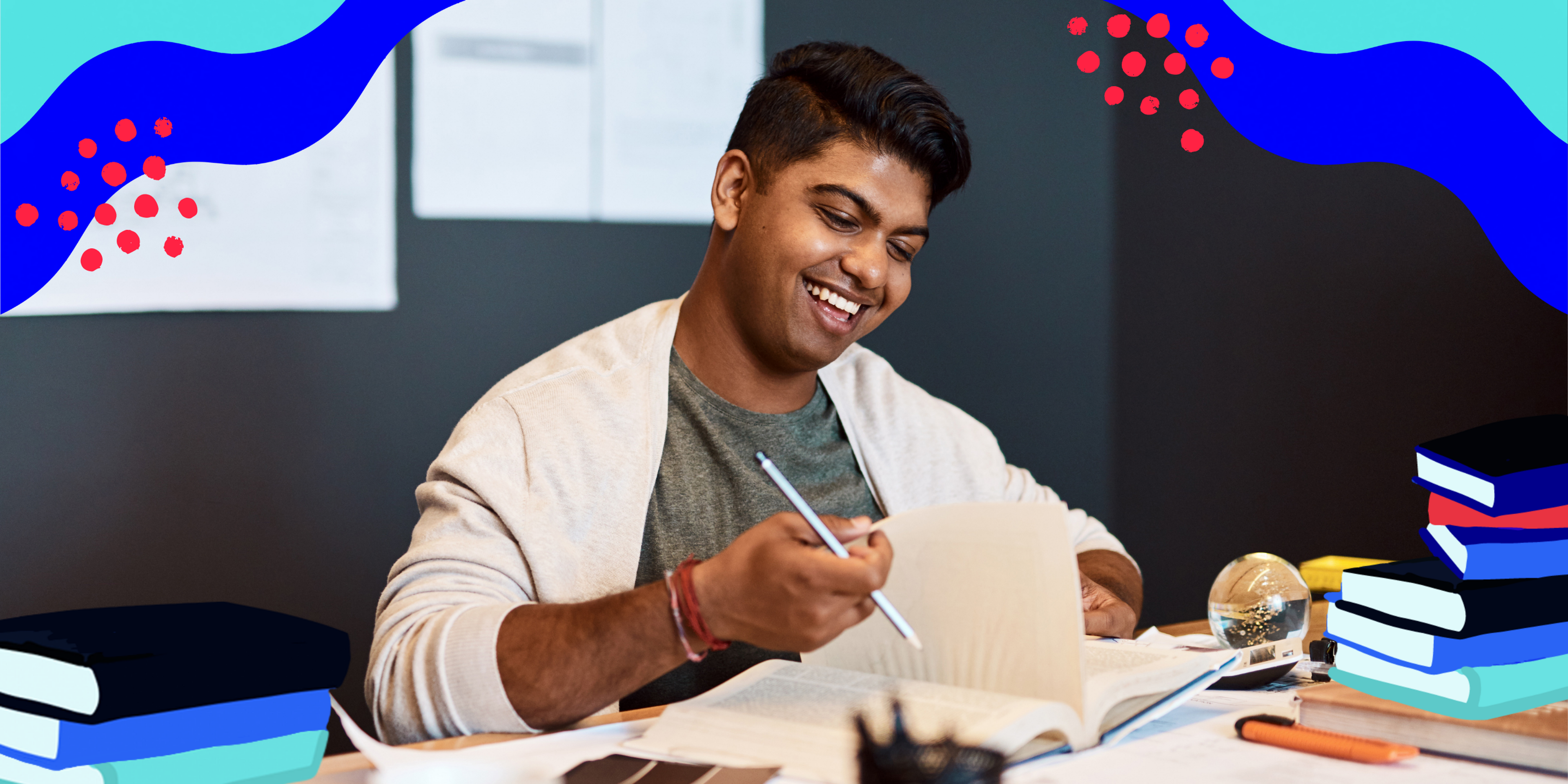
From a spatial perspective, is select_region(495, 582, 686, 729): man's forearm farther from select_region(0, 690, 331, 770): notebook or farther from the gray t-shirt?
the gray t-shirt

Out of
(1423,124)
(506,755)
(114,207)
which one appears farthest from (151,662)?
(1423,124)

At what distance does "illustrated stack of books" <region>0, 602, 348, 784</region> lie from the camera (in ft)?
2.46

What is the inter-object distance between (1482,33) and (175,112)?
2.11 m

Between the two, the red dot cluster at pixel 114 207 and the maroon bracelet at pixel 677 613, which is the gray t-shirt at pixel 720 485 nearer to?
the maroon bracelet at pixel 677 613

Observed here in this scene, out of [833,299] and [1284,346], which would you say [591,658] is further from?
[1284,346]

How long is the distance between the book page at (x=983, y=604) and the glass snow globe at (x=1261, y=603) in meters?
0.33

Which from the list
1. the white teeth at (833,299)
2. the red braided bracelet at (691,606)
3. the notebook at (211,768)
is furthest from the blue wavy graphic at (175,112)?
the red braided bracelet at (691,606)

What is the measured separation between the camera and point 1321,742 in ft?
2.79

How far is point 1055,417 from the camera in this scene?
2986 millimetres

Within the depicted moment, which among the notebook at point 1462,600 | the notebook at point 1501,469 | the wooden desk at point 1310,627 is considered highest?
the notebook at point 1501,469

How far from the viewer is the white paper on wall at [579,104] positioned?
2.26 meters

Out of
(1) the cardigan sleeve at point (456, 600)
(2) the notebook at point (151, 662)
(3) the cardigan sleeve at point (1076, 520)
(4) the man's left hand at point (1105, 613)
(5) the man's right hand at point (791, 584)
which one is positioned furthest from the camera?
(3) the cardigan sleeve at point (1076, 520)

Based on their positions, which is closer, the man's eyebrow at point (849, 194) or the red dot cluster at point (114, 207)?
the man's eyebrow at point (849, 194)

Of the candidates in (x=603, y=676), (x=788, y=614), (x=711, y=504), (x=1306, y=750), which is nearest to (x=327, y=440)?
(x=711, y=504)
